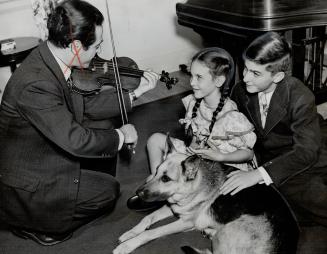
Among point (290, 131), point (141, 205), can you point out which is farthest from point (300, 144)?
point (141, 205)

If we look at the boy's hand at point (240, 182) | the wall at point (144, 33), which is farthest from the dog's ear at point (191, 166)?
the wall at point (144, 33)

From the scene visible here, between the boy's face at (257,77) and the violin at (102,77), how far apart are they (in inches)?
26.3

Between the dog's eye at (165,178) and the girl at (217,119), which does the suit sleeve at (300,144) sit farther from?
the dog's eye at (165,178)

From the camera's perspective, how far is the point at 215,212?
2.35m

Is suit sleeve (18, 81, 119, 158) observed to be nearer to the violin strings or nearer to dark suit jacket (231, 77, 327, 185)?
the violin strings

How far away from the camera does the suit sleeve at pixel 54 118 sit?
85.0 inches

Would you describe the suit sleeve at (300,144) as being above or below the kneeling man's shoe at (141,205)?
above

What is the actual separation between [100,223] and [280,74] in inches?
62.0

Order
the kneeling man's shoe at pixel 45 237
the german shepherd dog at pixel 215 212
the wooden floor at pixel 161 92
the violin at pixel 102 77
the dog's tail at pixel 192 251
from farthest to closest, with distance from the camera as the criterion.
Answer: the wooden floor at pixel 161 92
the violin at pixel 102 77
the kneeling man's shoe at pixel 45 237
the dog's tail at pixel 192 251
the german shepherd dog at pixel 215 212

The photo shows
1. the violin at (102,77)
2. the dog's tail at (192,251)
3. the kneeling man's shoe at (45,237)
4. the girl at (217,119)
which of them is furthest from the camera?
the violin at (102,77)

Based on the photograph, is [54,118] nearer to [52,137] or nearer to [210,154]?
[52,137]

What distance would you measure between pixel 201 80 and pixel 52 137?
0.99 metres

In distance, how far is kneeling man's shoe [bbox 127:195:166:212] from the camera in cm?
281

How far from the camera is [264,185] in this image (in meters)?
2.31
